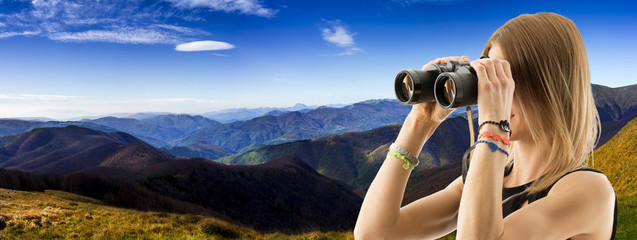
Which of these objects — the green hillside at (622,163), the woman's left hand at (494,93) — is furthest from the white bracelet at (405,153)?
the green hillside at (622,163)

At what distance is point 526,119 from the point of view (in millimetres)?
1243

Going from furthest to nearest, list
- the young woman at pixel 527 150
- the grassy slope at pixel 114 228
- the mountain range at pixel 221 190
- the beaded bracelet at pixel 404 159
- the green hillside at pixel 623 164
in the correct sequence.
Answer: the mountain range at pixel 221 190, the green hillside at pixel 623 164, the grassy slope at pixel 114 228, the beaded bracelet at pixel 404 159, the young woman at pixel 527 150

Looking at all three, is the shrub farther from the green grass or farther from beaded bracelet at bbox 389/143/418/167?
the green grass

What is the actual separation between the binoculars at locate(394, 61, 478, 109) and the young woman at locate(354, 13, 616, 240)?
0.07m

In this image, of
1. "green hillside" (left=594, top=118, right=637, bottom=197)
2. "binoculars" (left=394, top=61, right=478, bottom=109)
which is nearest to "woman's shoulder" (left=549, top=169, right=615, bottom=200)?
"binoculars" (left=394, top=61, right=478, bottom=109)

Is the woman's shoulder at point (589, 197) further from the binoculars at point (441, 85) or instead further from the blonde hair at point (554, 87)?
the binoculars at point (441, 85)

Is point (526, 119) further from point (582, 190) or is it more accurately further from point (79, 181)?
point (79, 181)

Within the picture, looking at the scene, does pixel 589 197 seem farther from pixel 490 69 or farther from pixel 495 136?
pixel 490 69

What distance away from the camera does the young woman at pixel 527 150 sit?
109 centimetres

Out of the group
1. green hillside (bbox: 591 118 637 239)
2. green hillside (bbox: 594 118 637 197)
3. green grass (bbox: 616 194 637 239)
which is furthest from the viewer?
green hillside (bbox: 594 118 637 197)

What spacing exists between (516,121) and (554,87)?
17cm

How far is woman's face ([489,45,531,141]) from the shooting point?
50.1 inches

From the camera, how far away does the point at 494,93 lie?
1130mm

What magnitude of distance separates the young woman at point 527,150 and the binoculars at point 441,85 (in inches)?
2.9
